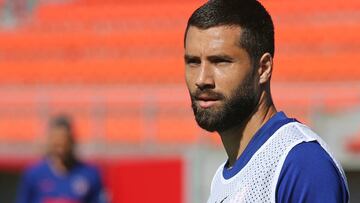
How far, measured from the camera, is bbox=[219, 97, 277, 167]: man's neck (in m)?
2.57

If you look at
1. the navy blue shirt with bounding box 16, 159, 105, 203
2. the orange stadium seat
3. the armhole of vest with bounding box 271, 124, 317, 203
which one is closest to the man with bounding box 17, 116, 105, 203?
the navy blue shirt with bounding box 16, 159, 105, 203

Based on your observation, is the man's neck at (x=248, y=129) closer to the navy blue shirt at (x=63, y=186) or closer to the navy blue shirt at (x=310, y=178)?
the navy blue shirt at (x=310, y=178)

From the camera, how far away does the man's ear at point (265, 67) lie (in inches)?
99.2

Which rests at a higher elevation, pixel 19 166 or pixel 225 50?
pixel 225 50

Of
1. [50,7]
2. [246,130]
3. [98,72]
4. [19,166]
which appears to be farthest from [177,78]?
[246,130]

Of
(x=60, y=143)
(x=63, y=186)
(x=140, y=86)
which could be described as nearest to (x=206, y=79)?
(x=60, y=143)

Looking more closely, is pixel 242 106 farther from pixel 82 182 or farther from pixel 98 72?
pixel 98 72

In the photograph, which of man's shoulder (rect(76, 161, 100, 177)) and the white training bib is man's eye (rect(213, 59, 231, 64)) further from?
man's shoulder (rect(76, 161, 100, 177))

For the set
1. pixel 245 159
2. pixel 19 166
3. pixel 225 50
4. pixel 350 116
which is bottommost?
pixel 19 166

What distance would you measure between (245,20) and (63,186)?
18.5 ft

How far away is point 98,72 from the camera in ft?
48.4

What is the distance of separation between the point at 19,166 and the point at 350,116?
12.2 ft

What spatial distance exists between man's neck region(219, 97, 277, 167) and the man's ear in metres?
0.08

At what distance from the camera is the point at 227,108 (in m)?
2.50
